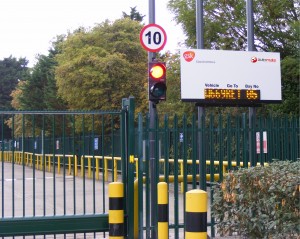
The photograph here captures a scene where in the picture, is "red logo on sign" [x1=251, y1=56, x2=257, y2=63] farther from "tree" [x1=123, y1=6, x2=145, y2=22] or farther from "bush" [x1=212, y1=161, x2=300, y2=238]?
"tree" [x1=123, y1=6, x2=145, y2=22]

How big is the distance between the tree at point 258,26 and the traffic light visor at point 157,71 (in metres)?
12.1

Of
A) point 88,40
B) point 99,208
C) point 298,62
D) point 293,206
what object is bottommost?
point 99,208

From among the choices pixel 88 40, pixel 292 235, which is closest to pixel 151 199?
pixel 292 235

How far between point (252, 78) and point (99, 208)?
5.20 meters

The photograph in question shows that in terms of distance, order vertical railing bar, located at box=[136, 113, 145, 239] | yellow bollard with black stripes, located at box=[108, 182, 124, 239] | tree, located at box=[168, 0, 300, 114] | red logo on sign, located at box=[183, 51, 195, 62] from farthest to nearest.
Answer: tree, located at box=[168, 0, 300, 114] < red logo on sign, located at box=[183, 51, 195, 62] < vertical railing bar, located at box=[136, 113, 145, 239] < yellow bollard with black stripes, located at box=[108, 182, 124, 239]

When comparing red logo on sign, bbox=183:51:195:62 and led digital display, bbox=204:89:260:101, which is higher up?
red logo on sign, bbox=183:51:195:62

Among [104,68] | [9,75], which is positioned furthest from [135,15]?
[9,75]

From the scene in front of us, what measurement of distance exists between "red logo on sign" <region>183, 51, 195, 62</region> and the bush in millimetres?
5479

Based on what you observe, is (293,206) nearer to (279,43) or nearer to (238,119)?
(238,119)

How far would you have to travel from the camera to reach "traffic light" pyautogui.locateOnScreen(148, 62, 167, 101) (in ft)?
33.1

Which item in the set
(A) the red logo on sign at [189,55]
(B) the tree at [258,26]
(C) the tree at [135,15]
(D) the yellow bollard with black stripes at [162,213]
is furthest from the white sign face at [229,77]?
(C) the tree at [135,15]

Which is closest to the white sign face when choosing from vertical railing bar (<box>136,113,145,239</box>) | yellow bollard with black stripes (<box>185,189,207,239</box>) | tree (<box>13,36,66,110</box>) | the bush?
vertical railing bar (<box>136,113,145,239</box>)

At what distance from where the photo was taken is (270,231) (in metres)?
7.51

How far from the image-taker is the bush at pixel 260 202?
7.19m
